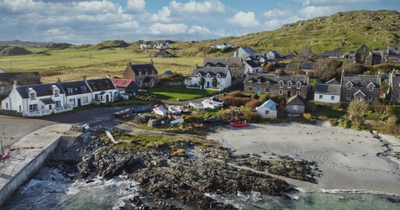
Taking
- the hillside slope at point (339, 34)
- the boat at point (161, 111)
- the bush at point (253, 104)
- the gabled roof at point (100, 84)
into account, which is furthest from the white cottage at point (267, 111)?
the hillside slope at point (339, 34)

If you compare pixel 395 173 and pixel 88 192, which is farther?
pixel 395 173

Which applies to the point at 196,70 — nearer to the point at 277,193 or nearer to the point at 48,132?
the point at 48,132

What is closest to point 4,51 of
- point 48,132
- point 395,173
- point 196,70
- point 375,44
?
point 196,70

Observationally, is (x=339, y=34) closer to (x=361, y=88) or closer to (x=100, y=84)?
(x=361, y=88)

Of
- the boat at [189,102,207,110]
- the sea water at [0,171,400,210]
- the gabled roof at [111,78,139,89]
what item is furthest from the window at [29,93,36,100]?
the boat at [189,102,207,110]

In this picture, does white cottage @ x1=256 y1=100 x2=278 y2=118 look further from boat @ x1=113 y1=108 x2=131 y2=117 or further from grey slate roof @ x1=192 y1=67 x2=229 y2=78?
grey slate roof @ x1=192 y1=67 x2=229 y2=78

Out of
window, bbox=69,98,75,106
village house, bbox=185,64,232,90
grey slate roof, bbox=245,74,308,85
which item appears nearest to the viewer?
window, bbox=69,98,75,106

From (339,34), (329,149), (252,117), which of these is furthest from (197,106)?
(339,34)
